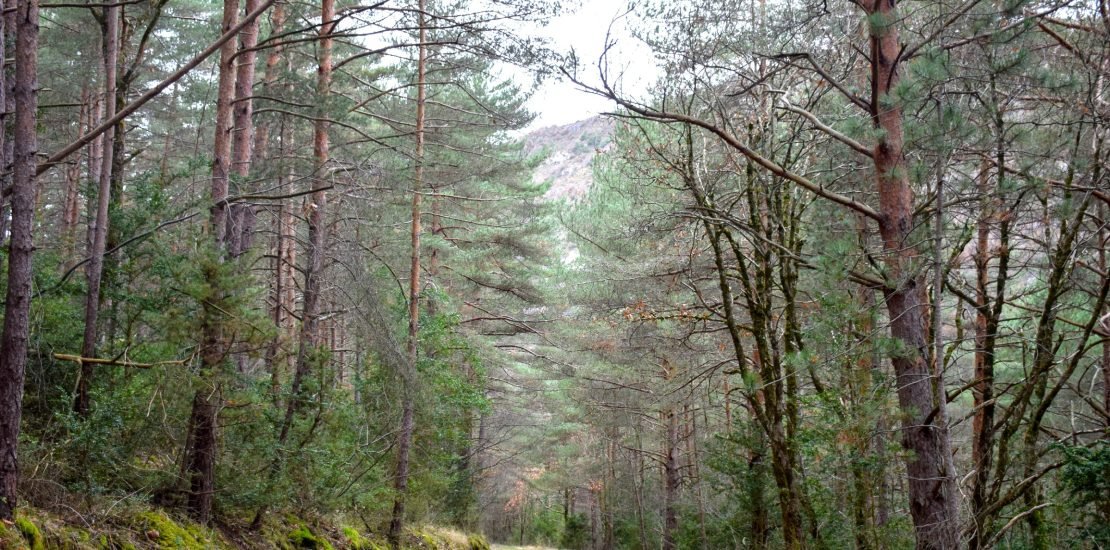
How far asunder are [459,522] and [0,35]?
53.6 feet

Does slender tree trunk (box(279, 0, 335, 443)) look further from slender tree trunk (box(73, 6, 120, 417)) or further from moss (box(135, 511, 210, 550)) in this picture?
slender tree trunk (box(73, 6, 120, 417))

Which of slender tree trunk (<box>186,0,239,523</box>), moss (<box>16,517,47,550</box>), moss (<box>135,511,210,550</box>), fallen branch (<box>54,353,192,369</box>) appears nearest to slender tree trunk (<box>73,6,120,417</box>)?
fallen branch (<box>54,353,192,369</box>)

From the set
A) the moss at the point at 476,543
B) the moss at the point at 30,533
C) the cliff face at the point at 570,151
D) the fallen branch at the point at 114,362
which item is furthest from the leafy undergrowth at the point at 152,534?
the cliff face at the point at 570,151

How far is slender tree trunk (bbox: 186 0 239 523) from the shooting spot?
568 cm

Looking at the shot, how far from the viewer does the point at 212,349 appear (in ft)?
18.9

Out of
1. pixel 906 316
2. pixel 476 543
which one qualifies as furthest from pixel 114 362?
pixel 476 543

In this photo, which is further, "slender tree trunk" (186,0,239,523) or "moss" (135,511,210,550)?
"slender tree trunk" (186,0,239,523)

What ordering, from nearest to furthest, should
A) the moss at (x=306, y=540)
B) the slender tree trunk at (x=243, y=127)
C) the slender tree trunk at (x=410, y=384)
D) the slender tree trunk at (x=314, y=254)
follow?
the slender tree trunk at (x=243, y=127)
the slender tree trunk at (x=314, y=254)
the moss at (x=306, y=540)
the slender tree trunk at (x=410, y=384)

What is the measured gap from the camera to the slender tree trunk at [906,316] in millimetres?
4871

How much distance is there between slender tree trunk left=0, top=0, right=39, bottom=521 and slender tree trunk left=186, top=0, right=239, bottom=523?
143 centimetres

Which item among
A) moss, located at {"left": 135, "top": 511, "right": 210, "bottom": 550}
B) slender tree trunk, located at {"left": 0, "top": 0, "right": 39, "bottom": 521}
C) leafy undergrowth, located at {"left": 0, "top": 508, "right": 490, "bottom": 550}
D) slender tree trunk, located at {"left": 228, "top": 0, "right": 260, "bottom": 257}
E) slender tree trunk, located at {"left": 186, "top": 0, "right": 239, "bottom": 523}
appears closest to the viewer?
slender tree trunk, located at {"left": 0, "top": 0, "right": 39, "bottom": 521}

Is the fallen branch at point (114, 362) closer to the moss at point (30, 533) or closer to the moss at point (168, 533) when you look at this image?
the moss at point (30, 533)

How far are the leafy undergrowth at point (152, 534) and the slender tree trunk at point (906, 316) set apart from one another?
522 centimetres

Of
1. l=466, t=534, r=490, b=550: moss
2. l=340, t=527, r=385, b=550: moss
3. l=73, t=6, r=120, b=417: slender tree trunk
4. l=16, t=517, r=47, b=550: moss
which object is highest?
l=73, t=6, r=120, b=417: slender tree trunk
